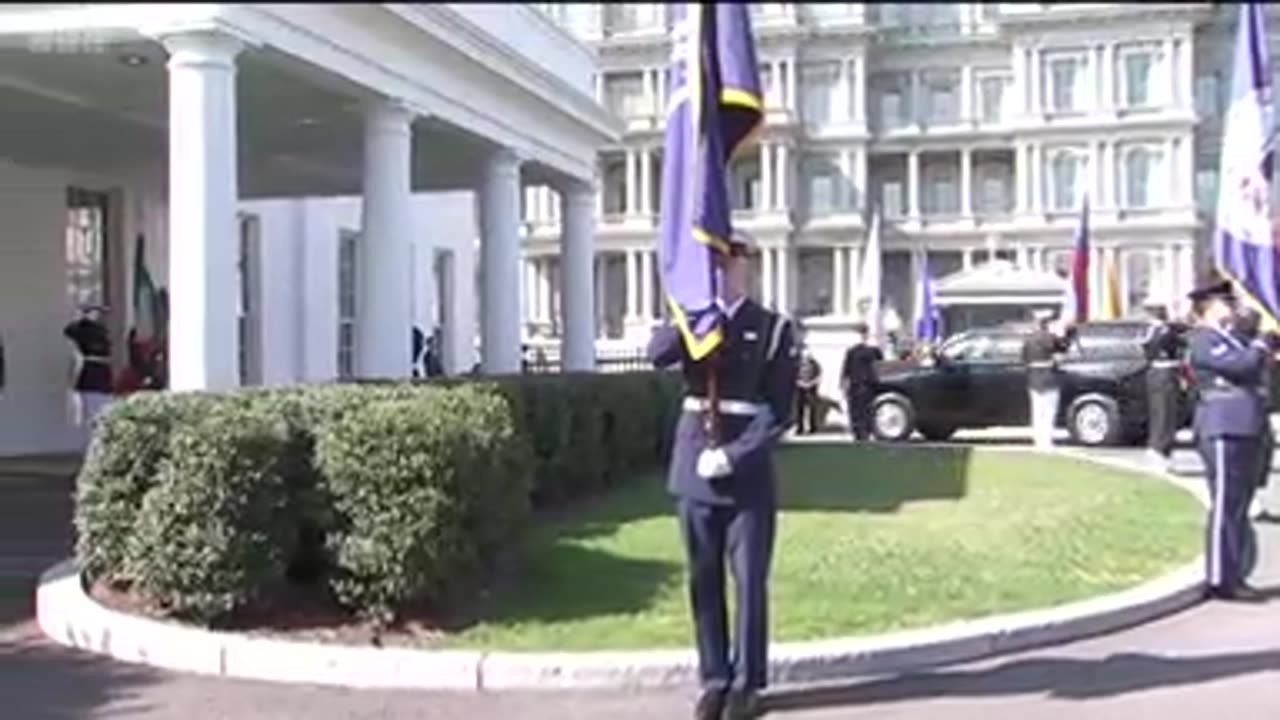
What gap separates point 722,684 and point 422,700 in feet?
4.88

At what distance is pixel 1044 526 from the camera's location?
12398 mm

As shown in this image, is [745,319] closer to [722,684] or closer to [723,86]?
[723,86]

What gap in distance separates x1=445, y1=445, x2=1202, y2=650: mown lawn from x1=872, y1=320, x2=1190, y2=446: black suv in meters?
7.27

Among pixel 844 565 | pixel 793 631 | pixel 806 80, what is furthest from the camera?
pixel 844 565

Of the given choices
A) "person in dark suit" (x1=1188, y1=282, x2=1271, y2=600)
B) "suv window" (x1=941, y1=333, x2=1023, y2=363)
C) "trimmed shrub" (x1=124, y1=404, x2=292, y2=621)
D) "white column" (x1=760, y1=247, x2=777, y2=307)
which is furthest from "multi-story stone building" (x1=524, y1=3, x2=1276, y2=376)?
"suv window" (x1=941, y1=333, x2=1023, y2=363)

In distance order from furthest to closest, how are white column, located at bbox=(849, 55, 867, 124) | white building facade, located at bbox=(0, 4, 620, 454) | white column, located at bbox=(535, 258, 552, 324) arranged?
white column, located at bbox=(535, 258, 552, 324), white building facade, located at bbox=(0, 4, 620, 454), white column, located at bbox=(849, 55, 867, 124)

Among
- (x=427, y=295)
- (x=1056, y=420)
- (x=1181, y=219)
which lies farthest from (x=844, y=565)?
(x=427, y=295)

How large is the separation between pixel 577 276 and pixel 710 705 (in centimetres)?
1719

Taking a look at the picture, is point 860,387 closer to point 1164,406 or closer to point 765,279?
point 1164,406

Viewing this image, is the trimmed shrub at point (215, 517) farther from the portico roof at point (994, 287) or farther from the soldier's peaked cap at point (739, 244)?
the portico roof at point (994, 287)

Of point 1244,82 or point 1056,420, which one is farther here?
point 1056,420

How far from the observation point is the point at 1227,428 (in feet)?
33.2

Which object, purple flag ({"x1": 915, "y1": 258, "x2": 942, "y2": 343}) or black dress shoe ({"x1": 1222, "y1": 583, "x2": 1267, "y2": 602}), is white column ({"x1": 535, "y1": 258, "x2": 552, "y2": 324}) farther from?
black dress shoe ({"x1": 1222, "y1": 583, "x2": 1267, "y2": 602})

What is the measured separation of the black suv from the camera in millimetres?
23359
